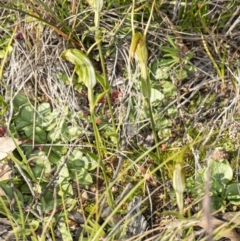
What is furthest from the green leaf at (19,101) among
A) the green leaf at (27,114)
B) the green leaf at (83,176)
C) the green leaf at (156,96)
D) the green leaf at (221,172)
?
the green leaf at (221,172)

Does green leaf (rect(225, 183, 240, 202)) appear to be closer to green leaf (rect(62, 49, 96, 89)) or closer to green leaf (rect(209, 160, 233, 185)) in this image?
green leaf (rect(209, 160, 233, 185))

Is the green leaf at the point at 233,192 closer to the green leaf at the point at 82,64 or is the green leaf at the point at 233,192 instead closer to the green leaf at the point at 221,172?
the green leaf at the point at 221,172

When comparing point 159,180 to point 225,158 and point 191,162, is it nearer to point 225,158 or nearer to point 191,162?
point 191,162

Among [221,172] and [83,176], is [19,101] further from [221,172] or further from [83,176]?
[221,172]

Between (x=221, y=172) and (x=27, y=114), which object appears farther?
(x=27, y=114)

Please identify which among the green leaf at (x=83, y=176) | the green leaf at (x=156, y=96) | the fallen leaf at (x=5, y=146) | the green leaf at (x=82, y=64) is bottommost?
the green leaf at (x=83, y=176)

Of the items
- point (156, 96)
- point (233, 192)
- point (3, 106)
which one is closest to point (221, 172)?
point (233, 192)

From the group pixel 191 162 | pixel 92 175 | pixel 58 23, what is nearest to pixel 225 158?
pixel 191 162

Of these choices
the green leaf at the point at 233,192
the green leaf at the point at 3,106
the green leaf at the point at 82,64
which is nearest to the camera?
the green leaf at the point at 82,64

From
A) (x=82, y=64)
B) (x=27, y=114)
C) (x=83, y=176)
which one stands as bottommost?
(x=83, y=176)

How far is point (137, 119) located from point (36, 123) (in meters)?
0.33

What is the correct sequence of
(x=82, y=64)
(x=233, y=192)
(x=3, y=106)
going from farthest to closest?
(x=3, y=106)
(x=233, y=192)
(x=82, y=64)

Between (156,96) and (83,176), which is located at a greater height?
(156,96)

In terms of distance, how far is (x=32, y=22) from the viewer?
1.73 m
